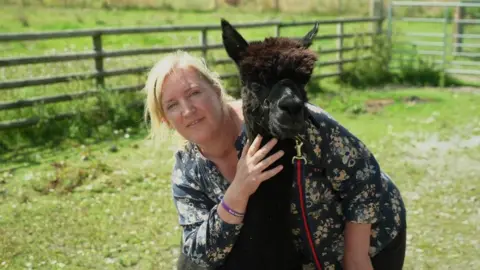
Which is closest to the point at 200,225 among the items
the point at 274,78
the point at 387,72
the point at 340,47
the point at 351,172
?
the point at 351,172

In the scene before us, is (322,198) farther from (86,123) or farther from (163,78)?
(86,123)

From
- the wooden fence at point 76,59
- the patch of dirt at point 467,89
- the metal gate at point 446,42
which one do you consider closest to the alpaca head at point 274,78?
the wooden fence at point 76,59

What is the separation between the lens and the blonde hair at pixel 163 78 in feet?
9.33

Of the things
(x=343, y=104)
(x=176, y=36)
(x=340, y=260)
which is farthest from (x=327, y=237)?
(x=176, y=36)

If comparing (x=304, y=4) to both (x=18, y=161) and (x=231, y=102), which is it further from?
(x=231, y=102)

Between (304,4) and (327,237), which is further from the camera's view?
(304,4)

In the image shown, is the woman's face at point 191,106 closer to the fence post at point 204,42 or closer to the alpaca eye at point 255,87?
the alpaca eye at point 255,87

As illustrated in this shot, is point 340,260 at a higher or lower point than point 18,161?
higher

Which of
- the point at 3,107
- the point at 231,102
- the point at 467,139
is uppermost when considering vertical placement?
the point at 231,102

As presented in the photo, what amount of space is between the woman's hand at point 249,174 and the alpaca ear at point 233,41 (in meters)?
0.32

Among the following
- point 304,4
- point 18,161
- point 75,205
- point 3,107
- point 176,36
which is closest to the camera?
point 75,205

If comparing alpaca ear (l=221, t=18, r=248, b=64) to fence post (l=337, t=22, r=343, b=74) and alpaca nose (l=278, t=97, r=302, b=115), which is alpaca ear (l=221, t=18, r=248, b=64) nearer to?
alpaca nose (l=278, t=97, r=302, b=115)

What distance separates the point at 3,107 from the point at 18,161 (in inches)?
42.4

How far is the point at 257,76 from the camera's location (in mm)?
2283
